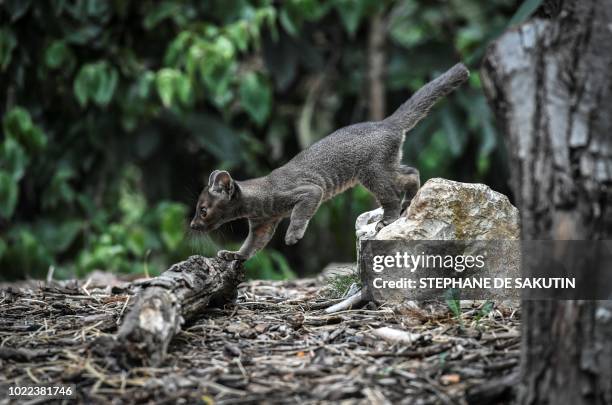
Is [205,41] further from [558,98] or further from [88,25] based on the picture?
[558,98]

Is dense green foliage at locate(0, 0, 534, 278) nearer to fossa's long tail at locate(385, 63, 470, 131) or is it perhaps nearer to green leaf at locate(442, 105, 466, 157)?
green leaf at locate(442, 105, 466, 157)

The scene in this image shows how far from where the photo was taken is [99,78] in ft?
25.6

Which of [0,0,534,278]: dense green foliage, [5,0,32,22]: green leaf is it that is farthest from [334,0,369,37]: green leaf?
[5,0,32,22]: green leaf

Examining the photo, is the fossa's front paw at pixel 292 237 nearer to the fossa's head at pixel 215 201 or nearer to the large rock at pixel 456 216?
the fossa's head at pixel 215 201

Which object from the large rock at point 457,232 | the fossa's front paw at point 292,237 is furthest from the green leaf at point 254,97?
the large rock at point 457,232

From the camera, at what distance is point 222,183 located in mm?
5832

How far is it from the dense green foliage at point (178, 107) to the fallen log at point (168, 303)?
3.24 m

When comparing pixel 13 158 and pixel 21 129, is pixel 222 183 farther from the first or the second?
pixel 21 129

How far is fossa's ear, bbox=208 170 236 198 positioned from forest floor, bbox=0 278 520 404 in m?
1.50

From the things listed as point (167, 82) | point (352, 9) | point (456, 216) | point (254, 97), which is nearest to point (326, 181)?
point (456, 216)

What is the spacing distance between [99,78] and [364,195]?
355cm

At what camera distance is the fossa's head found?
5848 millimetres

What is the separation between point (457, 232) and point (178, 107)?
5021mm

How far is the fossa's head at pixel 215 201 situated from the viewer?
585 centimetres
